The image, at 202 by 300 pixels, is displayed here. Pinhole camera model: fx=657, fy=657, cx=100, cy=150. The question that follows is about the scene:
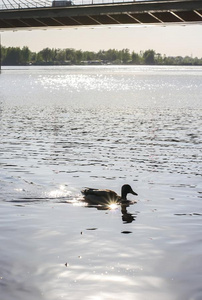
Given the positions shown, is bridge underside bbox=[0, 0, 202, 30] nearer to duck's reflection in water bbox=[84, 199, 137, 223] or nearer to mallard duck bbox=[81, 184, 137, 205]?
mallard duck bbox=[81, 184, 137, 205]

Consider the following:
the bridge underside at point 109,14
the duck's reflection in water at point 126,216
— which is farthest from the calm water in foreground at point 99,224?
the bridge underside at point 109,14

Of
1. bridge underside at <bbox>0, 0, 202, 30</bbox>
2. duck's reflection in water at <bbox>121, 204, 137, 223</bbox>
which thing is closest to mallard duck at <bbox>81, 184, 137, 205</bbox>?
duck's reflection in water at <bbox>121, 204, 137, 223</bbox>

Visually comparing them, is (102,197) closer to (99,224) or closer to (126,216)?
(126,216)

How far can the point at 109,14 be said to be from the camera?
81562 millimetres

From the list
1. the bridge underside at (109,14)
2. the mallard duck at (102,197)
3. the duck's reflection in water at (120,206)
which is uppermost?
the bridge underside at (109,14)

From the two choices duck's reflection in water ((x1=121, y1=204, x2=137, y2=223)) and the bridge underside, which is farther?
the bridge underside

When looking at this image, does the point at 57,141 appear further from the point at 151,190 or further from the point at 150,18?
the point at 150,18

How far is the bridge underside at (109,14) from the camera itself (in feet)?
246

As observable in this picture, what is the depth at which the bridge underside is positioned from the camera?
74.9 m

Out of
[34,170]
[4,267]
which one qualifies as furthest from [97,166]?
[4,267]

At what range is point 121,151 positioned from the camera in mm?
30422

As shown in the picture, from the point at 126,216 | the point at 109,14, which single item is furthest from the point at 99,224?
the point at 109,14

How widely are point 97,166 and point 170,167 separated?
2.78 m

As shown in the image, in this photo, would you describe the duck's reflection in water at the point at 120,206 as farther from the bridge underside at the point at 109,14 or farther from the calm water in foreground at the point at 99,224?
the bridge underside at the point at 109,14
